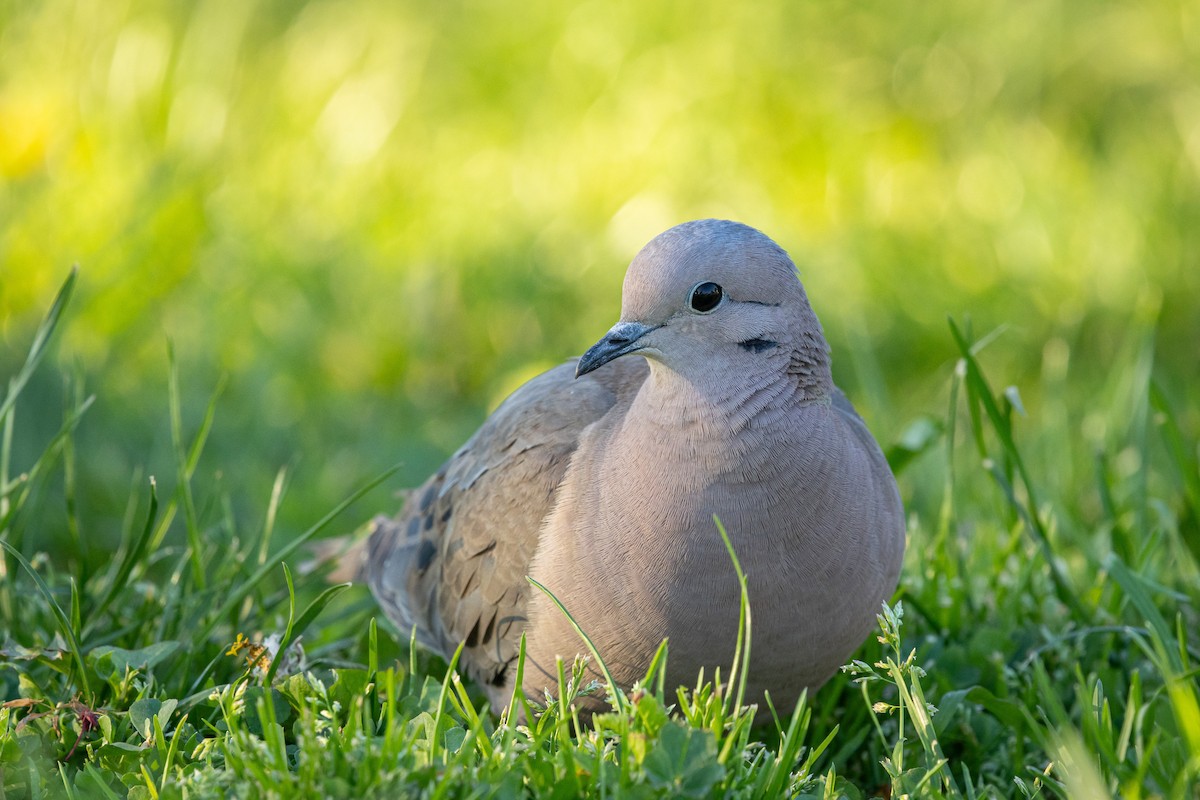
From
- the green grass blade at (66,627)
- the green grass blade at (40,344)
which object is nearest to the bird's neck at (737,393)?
the green grass blade at (66,627)

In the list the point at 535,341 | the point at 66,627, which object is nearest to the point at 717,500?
the point at 66,627

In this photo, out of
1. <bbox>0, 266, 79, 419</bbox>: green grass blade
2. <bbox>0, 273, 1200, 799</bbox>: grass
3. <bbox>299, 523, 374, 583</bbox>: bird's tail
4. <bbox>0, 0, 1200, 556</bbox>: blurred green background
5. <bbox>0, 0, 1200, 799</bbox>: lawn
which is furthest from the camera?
<bbox>0, 0, 1200, 556</bbox>: blurred green background

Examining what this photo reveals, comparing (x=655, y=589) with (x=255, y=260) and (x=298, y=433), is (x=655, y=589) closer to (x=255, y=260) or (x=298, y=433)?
(x=298, y=433)

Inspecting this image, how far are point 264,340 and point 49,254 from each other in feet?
3.07

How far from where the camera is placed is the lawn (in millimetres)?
2584

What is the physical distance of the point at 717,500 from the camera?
2.79m

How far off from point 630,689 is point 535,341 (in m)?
3.01

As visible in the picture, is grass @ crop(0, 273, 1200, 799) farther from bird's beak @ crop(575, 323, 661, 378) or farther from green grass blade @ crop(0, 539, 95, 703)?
bird's beak @ crop(575, 323, 661, 378)

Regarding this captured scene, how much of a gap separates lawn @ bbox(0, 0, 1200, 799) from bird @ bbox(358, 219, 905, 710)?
19cm

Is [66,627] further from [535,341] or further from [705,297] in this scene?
[535,341]

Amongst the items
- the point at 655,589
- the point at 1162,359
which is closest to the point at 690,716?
the point at 655,589

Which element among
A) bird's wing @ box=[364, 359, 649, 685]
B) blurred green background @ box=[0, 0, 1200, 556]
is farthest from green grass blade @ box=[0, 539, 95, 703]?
blurred green background @ box=[0, 0, 1200, 556]

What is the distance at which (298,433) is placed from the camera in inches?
206

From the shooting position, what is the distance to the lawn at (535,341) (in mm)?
2584
